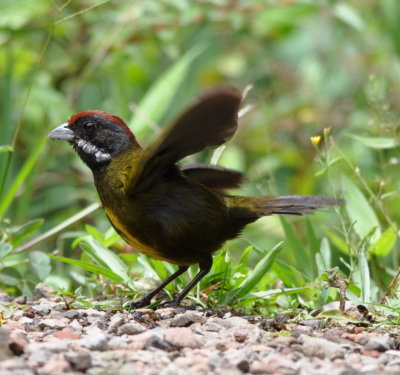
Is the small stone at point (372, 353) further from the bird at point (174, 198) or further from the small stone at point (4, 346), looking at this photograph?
the small stone at point (4, 346)

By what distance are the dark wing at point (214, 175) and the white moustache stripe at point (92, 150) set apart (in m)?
0.39

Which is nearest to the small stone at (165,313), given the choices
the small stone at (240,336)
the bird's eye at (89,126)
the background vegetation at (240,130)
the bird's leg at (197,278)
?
the bird's leg at (197,278)

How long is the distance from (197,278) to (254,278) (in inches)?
11.7

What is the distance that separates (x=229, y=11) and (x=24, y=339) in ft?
13.1

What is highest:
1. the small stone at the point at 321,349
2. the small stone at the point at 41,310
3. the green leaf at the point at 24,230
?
the green leaf at the point at 24,230

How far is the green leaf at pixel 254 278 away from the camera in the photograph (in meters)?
3.93

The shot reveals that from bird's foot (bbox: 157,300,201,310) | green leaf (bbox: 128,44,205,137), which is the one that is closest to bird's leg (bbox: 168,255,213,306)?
bird's foot (bbox: 157,300,201,310)

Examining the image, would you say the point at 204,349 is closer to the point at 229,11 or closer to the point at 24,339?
the point at 24,339

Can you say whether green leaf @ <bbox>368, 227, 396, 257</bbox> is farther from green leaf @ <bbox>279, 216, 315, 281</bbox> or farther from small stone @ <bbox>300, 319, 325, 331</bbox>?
small stone @ <bbox>300, 319, 325, 331</bbox>

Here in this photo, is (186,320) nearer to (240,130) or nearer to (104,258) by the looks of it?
(104,258)

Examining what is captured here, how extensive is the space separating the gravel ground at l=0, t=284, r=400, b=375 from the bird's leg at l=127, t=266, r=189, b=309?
15cm

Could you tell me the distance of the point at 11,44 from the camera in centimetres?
588

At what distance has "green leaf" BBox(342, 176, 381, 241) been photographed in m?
4.63

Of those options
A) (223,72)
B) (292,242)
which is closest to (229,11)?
(223,72)
